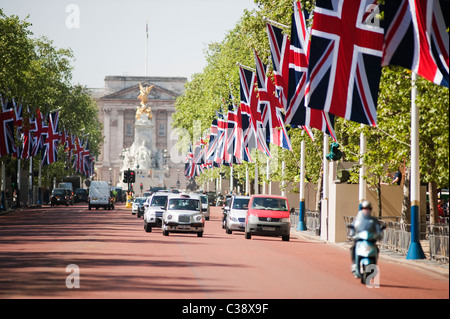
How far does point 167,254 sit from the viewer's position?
1021 inches

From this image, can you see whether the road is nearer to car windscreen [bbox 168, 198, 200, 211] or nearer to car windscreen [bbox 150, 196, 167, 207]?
car windscreen [bbox 168, 198, 200, 211]

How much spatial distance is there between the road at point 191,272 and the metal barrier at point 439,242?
1.10 meters

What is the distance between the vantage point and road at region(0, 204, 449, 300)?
16.0 metres

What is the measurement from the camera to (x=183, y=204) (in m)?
38.3

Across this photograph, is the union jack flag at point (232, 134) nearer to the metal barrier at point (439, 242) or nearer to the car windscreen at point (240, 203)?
the car windscreen at point (240, 203)

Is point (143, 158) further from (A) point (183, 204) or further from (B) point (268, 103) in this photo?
(A) point (183, 204)

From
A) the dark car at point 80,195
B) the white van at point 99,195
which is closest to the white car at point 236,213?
the white van at point 99,195

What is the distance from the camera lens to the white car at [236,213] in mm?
41250

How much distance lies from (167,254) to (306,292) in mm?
10076

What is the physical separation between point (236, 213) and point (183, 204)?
12.9ft

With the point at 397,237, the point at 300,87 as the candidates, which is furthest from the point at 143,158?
the point at 397,237

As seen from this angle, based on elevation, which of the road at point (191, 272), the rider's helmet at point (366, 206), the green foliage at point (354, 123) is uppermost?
the green foliage at point (354, 123)

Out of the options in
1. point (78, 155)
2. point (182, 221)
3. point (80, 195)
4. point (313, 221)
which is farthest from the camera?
point (80, 195)
